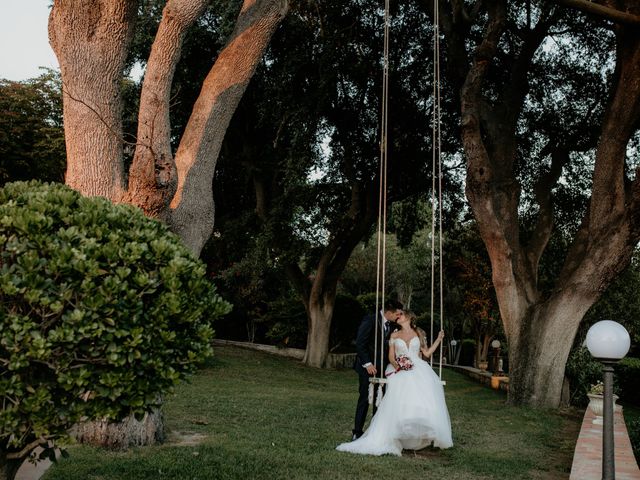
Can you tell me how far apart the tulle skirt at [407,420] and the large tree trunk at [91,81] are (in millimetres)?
3898

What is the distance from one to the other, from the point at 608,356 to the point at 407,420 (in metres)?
2.80

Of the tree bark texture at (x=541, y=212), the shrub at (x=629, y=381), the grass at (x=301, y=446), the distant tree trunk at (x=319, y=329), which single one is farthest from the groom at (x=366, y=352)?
the shrub at (x=629, y=381)

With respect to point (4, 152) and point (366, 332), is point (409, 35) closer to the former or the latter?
point (366, 332)

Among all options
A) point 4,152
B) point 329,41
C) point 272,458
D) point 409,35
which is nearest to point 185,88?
point 329,41

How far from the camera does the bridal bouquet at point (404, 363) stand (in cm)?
793

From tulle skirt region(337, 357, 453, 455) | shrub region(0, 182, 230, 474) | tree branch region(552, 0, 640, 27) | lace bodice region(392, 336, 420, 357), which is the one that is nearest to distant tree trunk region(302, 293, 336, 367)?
tree branch region(552, 0, 640, 27)

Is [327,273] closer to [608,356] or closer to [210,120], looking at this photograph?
[210,120]

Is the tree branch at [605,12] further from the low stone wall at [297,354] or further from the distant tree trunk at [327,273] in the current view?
the low stone wall at [297,354]

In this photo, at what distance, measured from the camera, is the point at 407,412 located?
7.48m

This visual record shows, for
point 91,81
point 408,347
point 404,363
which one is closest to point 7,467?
point 91,81

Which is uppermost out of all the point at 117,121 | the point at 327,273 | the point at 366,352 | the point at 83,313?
the point at 117,121

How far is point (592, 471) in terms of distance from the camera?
6309 millimetres

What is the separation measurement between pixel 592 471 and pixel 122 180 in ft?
18.7

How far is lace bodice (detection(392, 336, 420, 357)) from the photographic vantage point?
26.7ft
